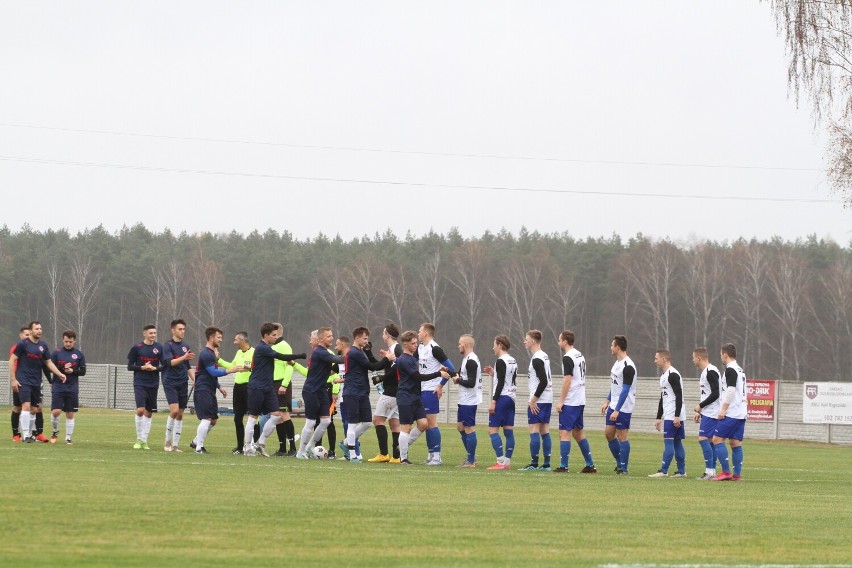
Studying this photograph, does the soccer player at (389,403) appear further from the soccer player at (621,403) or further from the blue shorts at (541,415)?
the soccer player at (621,403)

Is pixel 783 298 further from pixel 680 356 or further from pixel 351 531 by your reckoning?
pixel 351 531

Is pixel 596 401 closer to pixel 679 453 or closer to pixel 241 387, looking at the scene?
pixel 241 387

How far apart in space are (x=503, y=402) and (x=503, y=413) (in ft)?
0.64

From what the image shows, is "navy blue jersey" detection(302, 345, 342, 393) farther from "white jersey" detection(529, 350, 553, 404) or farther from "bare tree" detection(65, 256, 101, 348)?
"bare tree" detection(65, 256, 101, 348)

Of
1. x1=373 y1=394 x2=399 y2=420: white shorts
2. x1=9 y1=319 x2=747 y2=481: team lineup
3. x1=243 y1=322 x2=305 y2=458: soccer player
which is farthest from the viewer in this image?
x1=373 y1=394 x2=399 y2=420: white shorts

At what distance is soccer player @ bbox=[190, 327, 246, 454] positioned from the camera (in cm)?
2167

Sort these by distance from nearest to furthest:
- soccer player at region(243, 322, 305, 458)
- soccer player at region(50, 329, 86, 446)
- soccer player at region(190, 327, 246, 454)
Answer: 1. soccer player at region(243, 322, 305, 458)
2. soccer player at region(190, 327, 246, 454)
3. soccer player at region(50, 329, 86, 446)

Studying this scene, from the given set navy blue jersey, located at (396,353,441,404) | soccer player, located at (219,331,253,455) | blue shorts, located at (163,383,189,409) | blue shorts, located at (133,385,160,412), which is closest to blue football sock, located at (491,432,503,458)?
navy blue jersey, located at (396,353,441,404)

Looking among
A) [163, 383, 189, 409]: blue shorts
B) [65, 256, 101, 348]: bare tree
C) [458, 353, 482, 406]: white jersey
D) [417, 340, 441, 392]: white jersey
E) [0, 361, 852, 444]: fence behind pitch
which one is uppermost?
→ [65, 256, 101, 348]: bare tree

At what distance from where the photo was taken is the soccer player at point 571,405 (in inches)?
774

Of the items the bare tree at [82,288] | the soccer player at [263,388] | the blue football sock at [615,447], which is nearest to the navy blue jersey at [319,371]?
the soccer player at [263,388]

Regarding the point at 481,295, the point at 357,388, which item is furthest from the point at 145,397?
the point at 481,295

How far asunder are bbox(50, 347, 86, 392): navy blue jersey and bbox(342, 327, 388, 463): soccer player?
6009 mm

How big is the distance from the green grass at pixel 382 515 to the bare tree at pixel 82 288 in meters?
84.5
